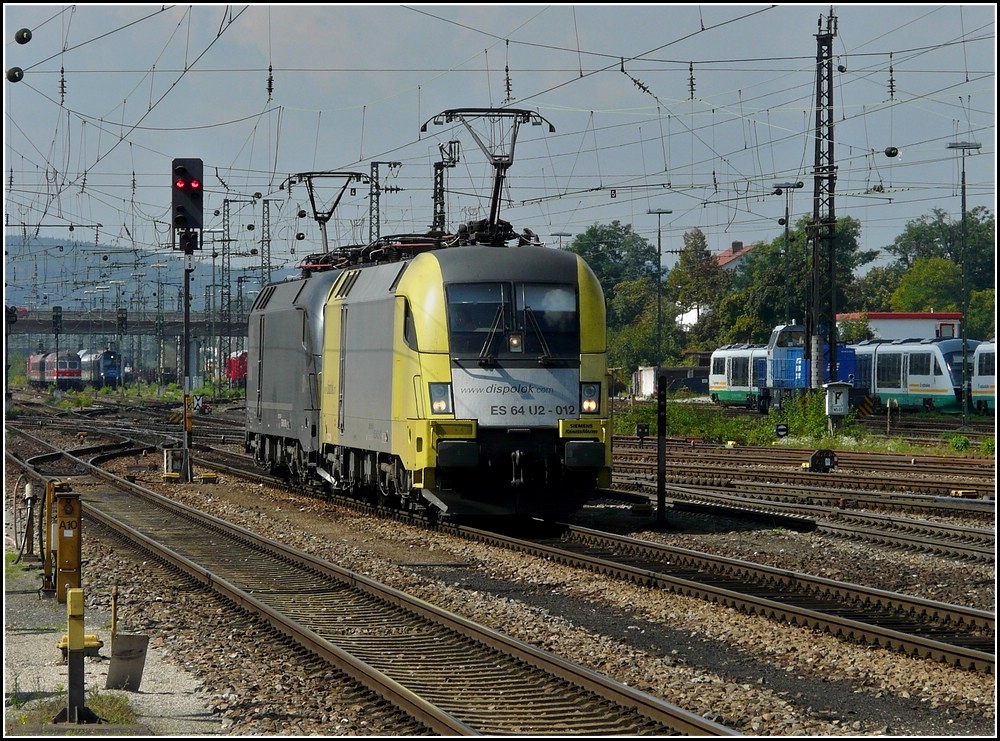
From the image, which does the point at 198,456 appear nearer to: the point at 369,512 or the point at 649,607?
the point at 369,512

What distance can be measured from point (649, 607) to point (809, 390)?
93.8ft

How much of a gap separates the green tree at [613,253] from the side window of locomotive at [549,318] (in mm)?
62602

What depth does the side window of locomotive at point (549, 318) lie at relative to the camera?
17391mm

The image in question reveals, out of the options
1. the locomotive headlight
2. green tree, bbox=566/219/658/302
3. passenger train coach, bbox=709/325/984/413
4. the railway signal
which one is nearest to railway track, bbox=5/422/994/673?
the locomotive headlight

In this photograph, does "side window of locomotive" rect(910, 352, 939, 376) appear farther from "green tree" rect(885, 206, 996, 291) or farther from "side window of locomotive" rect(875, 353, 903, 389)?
"green tree" rect(885, 206, 996, 291)

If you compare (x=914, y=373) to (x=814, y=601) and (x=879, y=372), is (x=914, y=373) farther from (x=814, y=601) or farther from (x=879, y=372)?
(x=814, y=601)

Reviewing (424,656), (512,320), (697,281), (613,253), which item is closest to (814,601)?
(424,656)

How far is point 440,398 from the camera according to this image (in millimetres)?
17031

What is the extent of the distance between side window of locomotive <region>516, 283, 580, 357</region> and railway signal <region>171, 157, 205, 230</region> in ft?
26.0

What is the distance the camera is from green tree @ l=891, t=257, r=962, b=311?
105 metres

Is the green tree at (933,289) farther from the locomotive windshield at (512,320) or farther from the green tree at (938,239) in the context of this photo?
the locomotive windshield at (512,320)

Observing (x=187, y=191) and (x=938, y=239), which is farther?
(x=938, y=239)

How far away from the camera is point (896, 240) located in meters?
138

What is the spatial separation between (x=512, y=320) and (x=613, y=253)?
102599 mm
